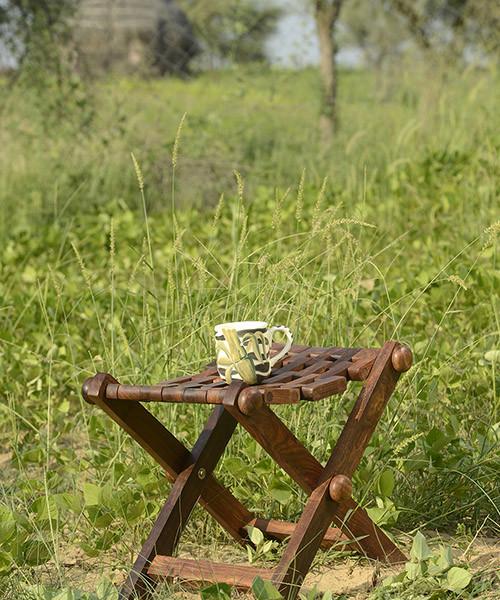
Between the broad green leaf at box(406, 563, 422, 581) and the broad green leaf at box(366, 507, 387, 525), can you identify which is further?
the broad green leaf at box(366, 507, 387, 525)

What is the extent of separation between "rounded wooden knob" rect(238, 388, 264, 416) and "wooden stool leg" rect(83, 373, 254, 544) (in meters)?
0.41

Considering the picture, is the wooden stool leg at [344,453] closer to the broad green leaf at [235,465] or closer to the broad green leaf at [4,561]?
the broad green leaf at [235,465]

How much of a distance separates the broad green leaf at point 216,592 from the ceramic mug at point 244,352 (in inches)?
20.0

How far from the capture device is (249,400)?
2416 mm

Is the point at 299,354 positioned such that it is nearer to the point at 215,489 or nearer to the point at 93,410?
the point at 215,489

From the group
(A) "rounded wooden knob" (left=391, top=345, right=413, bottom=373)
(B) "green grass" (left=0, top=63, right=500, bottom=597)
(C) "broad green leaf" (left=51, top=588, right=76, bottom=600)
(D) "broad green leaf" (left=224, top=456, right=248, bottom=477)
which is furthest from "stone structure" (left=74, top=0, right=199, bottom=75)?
(C) "broad green leaf" (left=51, top=588, right=76, bottom=600)

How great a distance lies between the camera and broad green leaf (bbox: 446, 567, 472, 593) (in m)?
2.71

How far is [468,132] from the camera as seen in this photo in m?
8.29

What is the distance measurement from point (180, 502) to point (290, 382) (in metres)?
0.50

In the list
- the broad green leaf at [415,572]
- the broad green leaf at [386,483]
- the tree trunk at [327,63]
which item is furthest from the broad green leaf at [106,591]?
the tree trunk at [327,63]

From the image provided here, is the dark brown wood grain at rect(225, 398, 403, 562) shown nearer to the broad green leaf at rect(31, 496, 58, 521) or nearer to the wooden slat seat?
the wooden slat seat

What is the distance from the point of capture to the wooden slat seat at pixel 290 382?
2.48 metres

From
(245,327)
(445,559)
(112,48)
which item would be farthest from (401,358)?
(112,48)

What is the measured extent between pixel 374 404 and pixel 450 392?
4.10 feet
